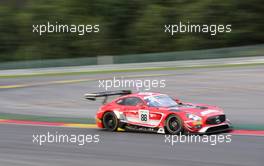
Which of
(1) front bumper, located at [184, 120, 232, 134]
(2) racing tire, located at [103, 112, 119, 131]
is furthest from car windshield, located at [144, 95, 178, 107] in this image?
(1) front bumper, located at [184, 120, 232, 134]

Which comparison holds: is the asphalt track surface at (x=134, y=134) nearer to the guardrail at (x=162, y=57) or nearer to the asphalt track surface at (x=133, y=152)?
the asphalt track surface at (x=133, y=152)

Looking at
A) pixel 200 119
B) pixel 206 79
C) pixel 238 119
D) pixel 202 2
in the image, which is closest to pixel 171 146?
pixel 200 119

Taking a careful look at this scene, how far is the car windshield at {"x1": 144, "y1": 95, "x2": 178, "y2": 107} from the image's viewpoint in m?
15.1

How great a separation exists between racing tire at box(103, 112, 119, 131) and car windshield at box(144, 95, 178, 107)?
1.13 metres

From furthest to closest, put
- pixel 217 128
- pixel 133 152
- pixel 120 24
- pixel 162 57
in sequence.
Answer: pixel 120 24 < pixel 162 57 < pixel 217 128 < pixel 133 152

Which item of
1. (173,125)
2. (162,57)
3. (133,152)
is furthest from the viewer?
(162,57)

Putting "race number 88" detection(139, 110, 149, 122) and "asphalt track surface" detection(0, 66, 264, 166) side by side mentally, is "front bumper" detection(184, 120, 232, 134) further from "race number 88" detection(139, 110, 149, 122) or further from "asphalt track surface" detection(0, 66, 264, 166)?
"race number 88" detection(139, 110, 149, 122)

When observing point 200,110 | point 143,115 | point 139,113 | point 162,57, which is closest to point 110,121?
point 139,113

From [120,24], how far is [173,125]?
4860 centimetres

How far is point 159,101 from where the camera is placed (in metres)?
15.3

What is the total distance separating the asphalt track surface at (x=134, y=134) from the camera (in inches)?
453

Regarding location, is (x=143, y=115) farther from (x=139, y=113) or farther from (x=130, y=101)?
(x=130, y=101)

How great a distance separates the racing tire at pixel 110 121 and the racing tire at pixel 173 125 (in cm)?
192

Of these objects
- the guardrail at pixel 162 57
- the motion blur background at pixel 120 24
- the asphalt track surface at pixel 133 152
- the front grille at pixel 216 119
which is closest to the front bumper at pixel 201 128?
the front grille at pixel 216 119
